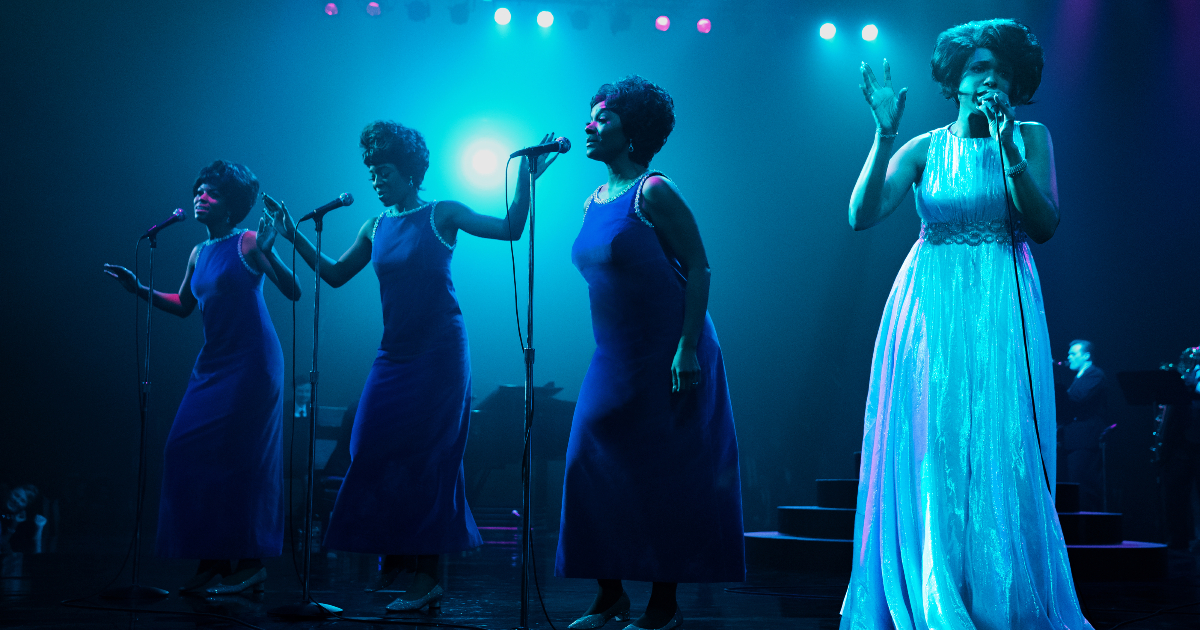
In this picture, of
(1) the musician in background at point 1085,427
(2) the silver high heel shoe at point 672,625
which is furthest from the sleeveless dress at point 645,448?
(1) the musician in background at point 1085,427

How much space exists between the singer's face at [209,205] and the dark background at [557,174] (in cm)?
487

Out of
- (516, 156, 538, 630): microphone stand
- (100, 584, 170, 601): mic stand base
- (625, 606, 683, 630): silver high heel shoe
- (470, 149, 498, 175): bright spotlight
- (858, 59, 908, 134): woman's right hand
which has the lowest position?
(100, 584, 170, 601): mic stand base

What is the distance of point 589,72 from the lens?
30.3 ft

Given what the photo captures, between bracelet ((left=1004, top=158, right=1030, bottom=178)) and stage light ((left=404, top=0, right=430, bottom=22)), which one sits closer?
bracelet ((left=1004, top=158, right=1030, bottom=178))

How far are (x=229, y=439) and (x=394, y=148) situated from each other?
133 centimetres

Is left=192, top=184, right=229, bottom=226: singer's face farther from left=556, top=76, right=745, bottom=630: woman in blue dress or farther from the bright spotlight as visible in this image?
the bright spotlight

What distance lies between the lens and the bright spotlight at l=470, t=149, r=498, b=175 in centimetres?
919

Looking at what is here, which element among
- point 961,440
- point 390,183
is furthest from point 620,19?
point 961,440

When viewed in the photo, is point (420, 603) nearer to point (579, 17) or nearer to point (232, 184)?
point (232, 184)

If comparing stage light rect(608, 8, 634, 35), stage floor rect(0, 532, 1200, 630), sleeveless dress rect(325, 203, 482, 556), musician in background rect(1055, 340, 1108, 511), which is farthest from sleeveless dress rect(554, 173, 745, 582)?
stage light rect(608, 8, 634, 35)

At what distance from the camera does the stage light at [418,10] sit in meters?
8.64

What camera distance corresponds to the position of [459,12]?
8773 mm

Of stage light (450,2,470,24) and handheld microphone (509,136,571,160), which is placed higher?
stage light (450,2,470,24)

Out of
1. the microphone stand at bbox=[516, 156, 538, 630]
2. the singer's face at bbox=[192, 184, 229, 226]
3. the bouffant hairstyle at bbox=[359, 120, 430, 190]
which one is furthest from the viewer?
the singer's face at bbox=[192, 184, 229, 226]
